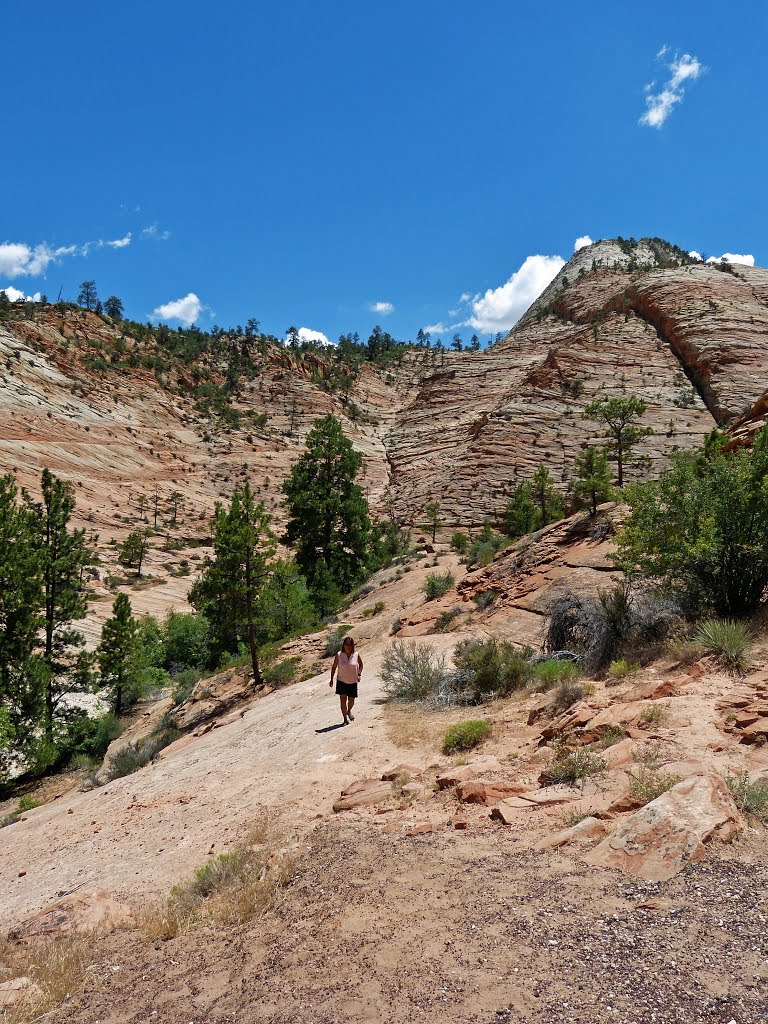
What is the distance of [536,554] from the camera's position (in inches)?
683

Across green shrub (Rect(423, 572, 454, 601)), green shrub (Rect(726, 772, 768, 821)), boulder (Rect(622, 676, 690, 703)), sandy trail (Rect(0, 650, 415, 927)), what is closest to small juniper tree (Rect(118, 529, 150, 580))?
green shrub (Rect(423, 572, 454, 601))

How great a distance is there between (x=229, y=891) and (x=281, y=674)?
455 inches

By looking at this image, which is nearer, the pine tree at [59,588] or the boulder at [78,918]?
the boulder at [78,918]

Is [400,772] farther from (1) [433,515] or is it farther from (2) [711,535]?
(1) [433,515]

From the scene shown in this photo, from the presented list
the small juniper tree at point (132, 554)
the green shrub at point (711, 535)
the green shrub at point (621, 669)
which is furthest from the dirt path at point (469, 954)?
the small juniper tree at point (132, 554)

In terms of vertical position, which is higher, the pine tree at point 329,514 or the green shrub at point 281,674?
the pine tree at point 329,514

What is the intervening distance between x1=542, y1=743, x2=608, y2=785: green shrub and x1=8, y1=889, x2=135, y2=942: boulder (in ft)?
12.1

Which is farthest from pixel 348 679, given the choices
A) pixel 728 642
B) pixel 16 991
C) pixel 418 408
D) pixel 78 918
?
pixel 418 408

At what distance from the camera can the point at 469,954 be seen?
3.13 m

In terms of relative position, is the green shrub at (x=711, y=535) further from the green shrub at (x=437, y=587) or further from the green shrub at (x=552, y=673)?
the green shrub at (x=437, y=587)

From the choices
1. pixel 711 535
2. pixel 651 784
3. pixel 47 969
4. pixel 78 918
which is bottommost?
pixel 78 918

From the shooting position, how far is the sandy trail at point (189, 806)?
598cm

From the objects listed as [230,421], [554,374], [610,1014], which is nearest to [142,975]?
[610,1014]

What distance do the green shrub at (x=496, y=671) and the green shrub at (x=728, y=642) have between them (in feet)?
8.53
